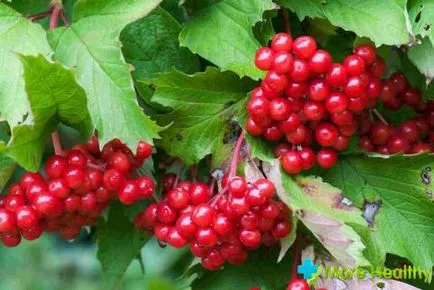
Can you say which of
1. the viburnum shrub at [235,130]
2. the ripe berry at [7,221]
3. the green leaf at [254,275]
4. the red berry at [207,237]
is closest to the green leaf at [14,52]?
the viburnum shrub at [235,130]

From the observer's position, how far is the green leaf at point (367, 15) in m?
0.90

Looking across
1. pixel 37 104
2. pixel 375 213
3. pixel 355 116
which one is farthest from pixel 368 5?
pixel 37 104

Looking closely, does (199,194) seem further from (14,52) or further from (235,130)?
(14,52)

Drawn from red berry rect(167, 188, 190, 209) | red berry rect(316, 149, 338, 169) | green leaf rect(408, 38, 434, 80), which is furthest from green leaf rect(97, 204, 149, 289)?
green leaf rect(408, 38, 434, 80)

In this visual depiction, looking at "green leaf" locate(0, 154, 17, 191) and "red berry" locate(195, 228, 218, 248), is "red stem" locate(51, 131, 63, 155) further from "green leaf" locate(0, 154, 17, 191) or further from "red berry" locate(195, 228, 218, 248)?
"red berry" locate(195, 228, 218, 248)

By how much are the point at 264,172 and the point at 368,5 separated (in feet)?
0.71

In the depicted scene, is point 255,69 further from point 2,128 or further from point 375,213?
point 2,128

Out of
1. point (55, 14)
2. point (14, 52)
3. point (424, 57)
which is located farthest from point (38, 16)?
point (424, 57)

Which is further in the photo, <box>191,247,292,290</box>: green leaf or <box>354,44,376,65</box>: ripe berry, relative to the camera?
<box>191,247,292,290</box>: green leaf

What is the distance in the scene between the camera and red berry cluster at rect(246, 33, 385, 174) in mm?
878

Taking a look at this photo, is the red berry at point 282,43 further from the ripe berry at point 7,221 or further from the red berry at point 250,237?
the ripe berry at point 7,221

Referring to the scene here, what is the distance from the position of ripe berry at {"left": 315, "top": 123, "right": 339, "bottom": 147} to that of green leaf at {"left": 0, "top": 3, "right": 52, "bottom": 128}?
30 centimetres

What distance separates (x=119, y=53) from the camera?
0.90 m

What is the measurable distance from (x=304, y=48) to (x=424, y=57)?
0.16m
